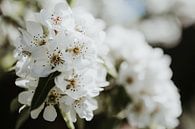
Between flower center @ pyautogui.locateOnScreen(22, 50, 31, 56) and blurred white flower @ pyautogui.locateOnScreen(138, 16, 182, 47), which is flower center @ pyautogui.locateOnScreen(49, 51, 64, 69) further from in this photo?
blurred white flower @ pyautogui.locateOnScreen(138, 16, 182, 47)

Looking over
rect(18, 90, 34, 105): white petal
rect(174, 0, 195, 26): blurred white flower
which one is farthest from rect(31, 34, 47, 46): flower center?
rect(174, 0, 195, 26): blurred white flower

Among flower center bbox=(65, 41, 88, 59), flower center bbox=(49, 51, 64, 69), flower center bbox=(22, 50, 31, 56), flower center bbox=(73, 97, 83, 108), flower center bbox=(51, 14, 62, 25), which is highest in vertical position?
flower center bbox=(51, 14, 62, 25)

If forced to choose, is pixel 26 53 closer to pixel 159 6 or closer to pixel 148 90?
pixel 148 90

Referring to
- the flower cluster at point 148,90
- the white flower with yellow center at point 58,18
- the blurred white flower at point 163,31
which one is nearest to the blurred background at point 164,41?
the blurred white flower at point 163,31

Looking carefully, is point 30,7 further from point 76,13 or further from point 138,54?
point 76,13

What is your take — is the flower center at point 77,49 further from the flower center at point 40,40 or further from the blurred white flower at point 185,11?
the blurred white flower at point 185,11

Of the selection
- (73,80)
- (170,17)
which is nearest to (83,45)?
(73,80)

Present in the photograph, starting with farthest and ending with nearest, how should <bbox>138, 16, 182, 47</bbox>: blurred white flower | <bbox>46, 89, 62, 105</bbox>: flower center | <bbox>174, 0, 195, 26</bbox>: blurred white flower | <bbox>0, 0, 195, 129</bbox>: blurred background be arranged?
<bbox>174, 0, 195, 26</bbox>: blurred white flower, <bbox>138, 16, 182, 47</bbox>: blurred white flower, <bbox>0, 0, 195, 129</bbox>: blurred background, <bbox>46, 89, 62, 105</bbox>: flower center
